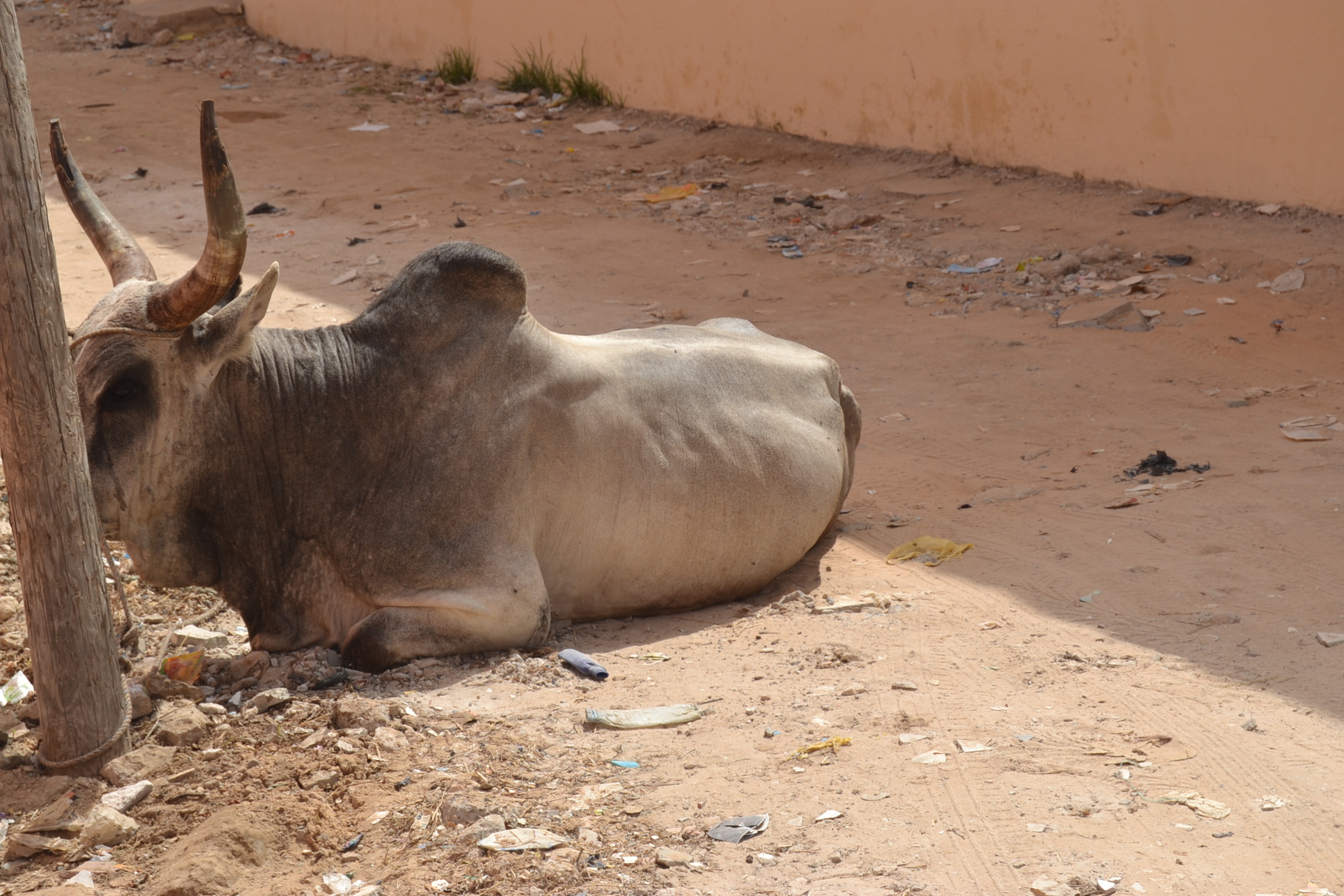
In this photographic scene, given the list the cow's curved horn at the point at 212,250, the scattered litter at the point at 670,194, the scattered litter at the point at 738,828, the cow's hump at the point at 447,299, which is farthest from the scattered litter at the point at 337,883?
the scattered litter at the point at 670,194

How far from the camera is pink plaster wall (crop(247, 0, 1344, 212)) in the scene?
8.24 metres

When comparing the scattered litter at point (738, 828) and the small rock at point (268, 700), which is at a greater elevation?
the scattered litter at point (738, 828)

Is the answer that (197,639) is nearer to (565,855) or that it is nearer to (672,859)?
(565,855)

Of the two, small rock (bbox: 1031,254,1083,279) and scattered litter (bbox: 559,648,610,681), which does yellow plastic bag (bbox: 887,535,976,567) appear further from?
small rock (bbox: 1031,254,1083,279)

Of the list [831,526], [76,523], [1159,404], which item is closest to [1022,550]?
[831,526]

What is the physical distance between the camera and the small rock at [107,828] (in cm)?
316

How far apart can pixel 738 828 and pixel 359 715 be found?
111 centimetres

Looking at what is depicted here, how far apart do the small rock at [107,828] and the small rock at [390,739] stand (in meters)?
0.57

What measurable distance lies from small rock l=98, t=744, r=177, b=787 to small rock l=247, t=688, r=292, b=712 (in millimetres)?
282

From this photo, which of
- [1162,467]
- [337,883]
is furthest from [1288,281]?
[337,883]

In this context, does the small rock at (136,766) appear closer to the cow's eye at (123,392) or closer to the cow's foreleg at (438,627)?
the cow's foreleg at (438,627)

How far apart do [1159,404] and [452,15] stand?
29.4 ft

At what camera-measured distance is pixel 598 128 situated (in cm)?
1165

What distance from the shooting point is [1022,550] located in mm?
4852
